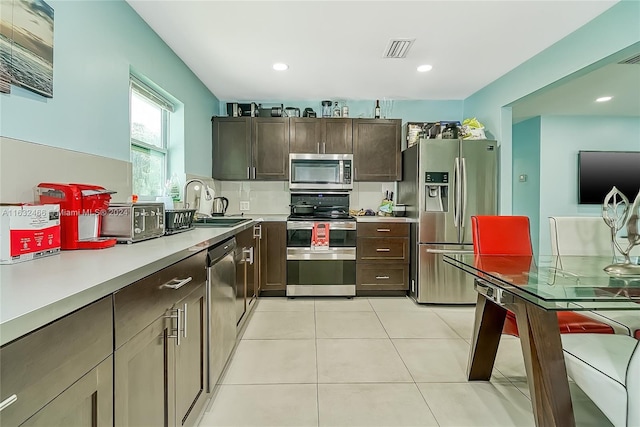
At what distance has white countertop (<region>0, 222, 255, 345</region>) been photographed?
0.61 m

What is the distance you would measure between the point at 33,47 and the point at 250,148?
275 centimetres

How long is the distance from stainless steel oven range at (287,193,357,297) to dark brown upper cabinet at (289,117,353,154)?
0.92 meters

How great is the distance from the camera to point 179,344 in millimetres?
1328

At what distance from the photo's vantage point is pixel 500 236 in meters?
2.24

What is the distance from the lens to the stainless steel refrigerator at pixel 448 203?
3557mm

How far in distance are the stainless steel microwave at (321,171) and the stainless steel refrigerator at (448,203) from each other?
2.85 feet

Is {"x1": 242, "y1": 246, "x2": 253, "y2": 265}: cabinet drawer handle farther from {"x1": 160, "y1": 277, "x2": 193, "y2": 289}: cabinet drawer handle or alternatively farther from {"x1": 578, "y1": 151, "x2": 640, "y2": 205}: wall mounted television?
{"x1": 578, "y1": 151, "x2": 640, "y2": 205}: wall mounted television

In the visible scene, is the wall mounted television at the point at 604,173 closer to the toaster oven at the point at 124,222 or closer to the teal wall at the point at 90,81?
the teal wall at the point at 90,81

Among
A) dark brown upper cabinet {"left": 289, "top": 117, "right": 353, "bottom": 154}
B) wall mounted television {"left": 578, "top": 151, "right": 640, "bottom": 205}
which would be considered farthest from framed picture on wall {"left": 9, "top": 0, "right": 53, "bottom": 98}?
wall mounted television {"left": 578, "top": 151, "right": 640, "bottom": 205}

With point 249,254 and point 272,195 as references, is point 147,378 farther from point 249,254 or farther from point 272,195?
point 272,195

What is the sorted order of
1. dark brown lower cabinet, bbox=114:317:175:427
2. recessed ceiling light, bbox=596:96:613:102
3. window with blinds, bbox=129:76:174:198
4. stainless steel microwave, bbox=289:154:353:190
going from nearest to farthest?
dark brown lower cabinet, bbox=114:317:175:427
window with blinds, bbox=129:76:174:198
stainless steel microwave, bbox=289:154:353:190
recessed ceiling light, bbox=596:96:613:102

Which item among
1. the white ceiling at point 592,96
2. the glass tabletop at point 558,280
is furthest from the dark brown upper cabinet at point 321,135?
the glass tabletop at point 558,280

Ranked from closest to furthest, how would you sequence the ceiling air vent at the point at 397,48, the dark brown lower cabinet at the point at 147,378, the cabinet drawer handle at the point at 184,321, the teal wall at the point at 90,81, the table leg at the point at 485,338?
1. the dark brown lower cabinet at the point at 147,378
2. the cabinet drawer handle at the point at 184,321
3. the teal wall at the point at 90,81
4. the table leg at the point at 485,338
5. the ceiling air vent at the point at 397,48

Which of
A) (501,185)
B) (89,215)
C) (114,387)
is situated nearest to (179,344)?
(114,387)
